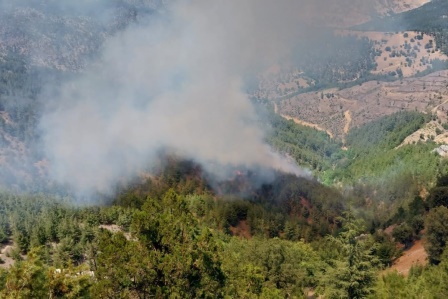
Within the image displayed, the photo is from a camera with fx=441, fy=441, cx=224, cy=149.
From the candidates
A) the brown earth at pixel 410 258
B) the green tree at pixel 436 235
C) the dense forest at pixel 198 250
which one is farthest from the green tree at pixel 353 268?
the brown earth at pixel 410 258

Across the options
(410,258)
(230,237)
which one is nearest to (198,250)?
(410,258)

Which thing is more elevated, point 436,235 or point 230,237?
point 230,237

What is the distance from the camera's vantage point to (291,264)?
80.4 m

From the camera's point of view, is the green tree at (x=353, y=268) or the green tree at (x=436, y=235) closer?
the green tree at (x=353, y=268)

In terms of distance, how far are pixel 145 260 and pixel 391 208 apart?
490 feet

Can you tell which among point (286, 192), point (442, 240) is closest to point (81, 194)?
point (286, 192)

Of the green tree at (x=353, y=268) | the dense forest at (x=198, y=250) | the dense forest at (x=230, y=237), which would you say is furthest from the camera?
the green tree at (x=353, y=268)

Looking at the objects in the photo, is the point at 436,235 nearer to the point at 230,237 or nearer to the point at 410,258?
the point at 410,258

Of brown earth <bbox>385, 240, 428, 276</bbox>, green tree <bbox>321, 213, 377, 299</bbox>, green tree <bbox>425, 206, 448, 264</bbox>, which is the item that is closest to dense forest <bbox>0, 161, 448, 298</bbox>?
green tree <bbox>321, 213, 377, 299</bbox>

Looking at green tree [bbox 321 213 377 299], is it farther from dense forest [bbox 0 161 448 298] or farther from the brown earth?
the brown earth

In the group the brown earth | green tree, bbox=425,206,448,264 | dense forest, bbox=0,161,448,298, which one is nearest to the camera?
dense forest, bbox=0,161,448,298

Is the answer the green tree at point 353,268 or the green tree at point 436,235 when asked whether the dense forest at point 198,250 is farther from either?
Answer: the green tree at point 436,235

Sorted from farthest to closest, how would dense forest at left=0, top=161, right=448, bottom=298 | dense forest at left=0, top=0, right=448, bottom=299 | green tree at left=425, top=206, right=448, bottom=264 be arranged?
1. green tree at left=425, top=206, right=448, bottom=264
2. dense forest at left=0, top=0, right=448, bottom=299
3. dense forest at left=0, top=161, right=448, bottom=298

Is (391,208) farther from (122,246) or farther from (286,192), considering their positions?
(122,246)
